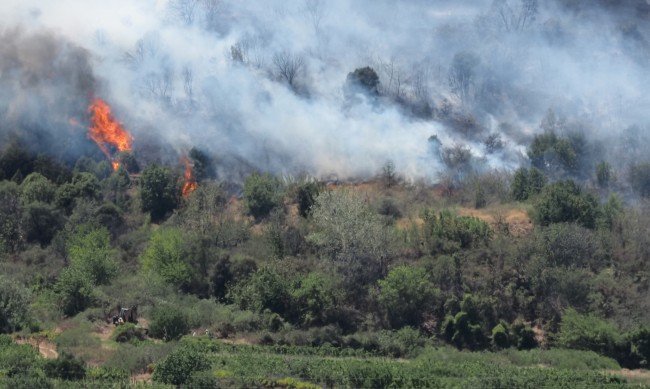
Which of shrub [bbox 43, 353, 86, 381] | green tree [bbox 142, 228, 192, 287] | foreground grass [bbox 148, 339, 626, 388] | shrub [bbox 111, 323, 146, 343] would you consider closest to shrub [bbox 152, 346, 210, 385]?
foreground grass [bbox 148, 339, 626, 388]

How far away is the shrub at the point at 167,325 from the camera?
59219 mm

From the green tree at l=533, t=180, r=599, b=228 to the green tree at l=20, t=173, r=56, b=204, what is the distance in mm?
34930

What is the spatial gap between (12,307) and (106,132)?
32.3 meters

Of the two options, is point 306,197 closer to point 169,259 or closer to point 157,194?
point 169,259

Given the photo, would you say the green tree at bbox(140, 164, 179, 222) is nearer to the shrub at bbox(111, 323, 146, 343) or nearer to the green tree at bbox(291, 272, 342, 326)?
the green tree at bbox(291, 272, 342, 326)

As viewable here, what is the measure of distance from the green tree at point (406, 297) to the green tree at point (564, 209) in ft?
35.7

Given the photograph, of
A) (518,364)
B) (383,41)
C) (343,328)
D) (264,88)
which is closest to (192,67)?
(264,88)

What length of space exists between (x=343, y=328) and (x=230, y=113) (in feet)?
106

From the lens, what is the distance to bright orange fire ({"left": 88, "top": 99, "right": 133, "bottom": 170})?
88.9 m

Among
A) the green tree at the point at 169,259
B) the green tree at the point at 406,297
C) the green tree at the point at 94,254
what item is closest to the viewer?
the green tree at the point at 406,297

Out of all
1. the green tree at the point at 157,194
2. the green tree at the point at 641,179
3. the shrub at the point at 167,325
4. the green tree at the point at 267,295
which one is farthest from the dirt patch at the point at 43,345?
the green tree at the point at 641,179

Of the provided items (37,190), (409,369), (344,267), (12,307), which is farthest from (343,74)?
(409,369)

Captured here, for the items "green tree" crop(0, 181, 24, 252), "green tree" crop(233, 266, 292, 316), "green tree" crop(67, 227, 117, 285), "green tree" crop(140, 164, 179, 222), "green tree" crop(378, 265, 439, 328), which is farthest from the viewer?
"green tree" crop(140, 164, 179, 222)

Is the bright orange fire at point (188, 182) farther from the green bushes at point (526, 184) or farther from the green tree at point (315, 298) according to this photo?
the green bushes at point (526, 184)
